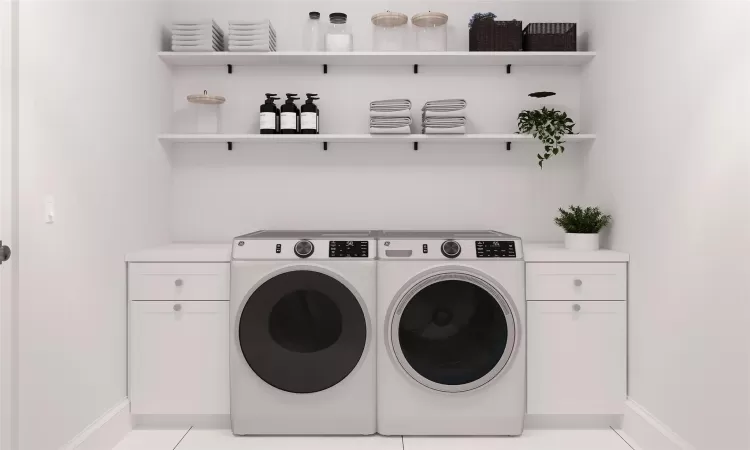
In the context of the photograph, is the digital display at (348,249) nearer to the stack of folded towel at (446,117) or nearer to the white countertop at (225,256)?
the white countertop at (225,256)

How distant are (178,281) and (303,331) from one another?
0.63 meters

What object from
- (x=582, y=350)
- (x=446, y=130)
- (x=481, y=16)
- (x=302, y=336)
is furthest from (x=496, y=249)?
(x=481, y=16)

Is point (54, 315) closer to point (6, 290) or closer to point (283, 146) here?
point (6, 290)

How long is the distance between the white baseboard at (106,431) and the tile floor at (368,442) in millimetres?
45

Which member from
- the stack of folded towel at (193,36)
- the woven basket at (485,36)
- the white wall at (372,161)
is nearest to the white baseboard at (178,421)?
the white wall at (372,161)

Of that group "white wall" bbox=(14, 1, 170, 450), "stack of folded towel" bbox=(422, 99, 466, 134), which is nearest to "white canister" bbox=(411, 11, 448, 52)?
"stack of folded towel" bbox=(422, 99, 466, 134)

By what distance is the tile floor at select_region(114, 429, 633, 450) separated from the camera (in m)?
2.48

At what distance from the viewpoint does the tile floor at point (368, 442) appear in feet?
8.13

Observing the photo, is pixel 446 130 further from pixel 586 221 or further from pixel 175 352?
pixel 175 352

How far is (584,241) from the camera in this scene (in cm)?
275

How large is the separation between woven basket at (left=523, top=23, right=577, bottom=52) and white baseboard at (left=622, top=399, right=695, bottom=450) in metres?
1.78

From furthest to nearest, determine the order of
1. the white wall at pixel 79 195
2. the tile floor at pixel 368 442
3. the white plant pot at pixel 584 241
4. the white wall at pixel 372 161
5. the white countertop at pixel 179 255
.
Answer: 1. the white wall at pixel 372 161
2. the white plant pot at pixel 584 241
3. the white countertop at pixel 179 255
4. the tile floor at pixel 368 442
5. the white wall at pixel 79 195

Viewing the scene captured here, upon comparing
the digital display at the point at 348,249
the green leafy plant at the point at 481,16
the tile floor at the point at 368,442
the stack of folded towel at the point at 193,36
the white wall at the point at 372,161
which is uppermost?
the green leafy plant at the point at 481,16

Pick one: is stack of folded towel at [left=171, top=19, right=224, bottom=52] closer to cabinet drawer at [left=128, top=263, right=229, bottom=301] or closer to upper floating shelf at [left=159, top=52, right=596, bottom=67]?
upper floating shelf at [left=159, top=52, right=596, bottom=67]
